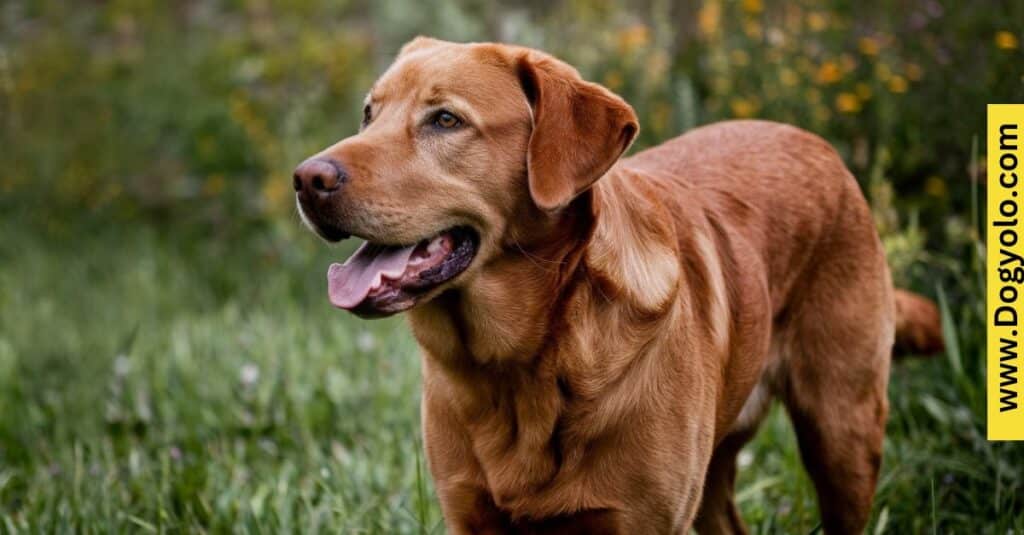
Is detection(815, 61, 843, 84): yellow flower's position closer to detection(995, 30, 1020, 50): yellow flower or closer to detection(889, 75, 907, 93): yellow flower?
detection(889, 75, 907, 93): yellow flower

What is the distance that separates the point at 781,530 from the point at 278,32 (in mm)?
7126

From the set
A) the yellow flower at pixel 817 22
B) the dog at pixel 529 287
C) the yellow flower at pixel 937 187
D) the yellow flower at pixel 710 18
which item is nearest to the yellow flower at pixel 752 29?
the yellow flower at pixel 710 18

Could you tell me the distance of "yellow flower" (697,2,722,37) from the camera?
7.01m

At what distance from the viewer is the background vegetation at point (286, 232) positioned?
404 centimetres

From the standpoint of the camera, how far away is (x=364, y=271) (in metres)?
2.74

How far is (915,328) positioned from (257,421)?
2.63 meters

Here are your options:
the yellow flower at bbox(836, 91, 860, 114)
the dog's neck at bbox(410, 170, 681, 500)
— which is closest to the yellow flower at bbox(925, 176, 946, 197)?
the yellow flower at bbox(836, 91, 860, 114)

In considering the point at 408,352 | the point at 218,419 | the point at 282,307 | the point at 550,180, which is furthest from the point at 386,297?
the point at 282,307

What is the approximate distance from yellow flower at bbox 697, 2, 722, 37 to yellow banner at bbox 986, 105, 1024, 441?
12.1 feet

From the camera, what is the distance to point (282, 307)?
22.4 ft

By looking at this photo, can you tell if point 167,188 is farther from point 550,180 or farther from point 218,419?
point 550,180

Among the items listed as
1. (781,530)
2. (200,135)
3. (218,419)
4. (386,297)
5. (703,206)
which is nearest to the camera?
(386,297)

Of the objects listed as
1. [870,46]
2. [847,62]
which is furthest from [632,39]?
[870,46]

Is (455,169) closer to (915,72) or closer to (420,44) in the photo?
(420,44)
